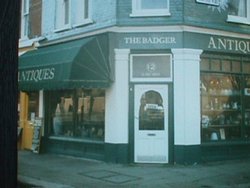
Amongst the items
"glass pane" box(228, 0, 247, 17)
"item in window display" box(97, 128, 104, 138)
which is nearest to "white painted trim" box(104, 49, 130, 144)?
"item in window display" box(97, 128, 104, 138)

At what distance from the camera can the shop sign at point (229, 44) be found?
12.3 metres

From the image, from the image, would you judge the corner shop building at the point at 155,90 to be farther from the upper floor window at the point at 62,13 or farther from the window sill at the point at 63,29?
the upper floor window at the point at 62,13

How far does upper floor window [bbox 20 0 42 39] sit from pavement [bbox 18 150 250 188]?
554 cm

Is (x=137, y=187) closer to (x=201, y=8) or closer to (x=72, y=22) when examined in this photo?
(x=201, y=8)

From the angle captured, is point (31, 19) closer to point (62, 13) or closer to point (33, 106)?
point (62, 13)

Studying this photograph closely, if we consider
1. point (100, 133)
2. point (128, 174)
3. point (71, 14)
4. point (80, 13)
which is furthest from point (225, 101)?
point (71, 14)

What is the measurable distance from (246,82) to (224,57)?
1.24m

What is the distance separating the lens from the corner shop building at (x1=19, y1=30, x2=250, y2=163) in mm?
11680

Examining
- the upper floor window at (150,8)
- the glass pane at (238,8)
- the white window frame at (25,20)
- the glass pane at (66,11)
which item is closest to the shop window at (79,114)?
the glass pane at (66,11)

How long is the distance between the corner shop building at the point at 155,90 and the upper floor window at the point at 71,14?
1161 millimetres

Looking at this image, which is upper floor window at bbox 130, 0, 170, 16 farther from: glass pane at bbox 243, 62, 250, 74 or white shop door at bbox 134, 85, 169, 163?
glass pane at bbox 243, 62, 250, 74

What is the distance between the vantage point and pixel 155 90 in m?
11.9

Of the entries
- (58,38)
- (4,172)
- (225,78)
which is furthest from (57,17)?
(4,172)

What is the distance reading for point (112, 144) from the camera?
467 inches
